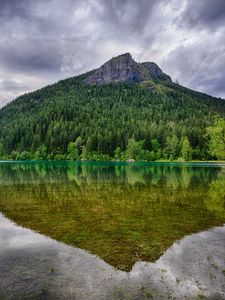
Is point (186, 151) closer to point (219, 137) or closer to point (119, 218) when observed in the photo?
point (219, 137)

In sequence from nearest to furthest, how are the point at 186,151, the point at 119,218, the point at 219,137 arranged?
the point at 119,218
the point at 219,137
the point at 186,151

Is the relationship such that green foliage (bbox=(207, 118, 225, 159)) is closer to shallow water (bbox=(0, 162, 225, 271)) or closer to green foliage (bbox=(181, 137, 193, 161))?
shallow water (bbox=(0, 162, 225, 271))

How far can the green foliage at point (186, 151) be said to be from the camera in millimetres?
188250

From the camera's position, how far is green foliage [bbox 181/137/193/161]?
188 meters

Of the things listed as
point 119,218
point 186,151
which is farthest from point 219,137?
point 186,151

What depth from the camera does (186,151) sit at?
190000 mm

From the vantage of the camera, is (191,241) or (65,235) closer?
(191,241)

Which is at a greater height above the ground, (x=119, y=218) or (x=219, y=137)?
(x=219, y=137)

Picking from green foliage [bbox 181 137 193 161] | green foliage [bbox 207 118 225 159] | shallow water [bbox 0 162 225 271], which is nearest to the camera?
shallow water [bbox 0 162 225 271]

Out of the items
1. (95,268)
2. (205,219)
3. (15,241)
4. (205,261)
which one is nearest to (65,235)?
(15,241)

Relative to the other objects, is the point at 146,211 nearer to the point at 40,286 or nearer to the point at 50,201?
the point at 50,201

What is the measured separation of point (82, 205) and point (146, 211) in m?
7.75

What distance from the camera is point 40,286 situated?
1345 centimetres

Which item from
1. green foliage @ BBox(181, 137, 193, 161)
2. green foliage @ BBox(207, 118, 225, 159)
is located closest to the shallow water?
green foliage @ BBox(207, 118, 225, 159)
